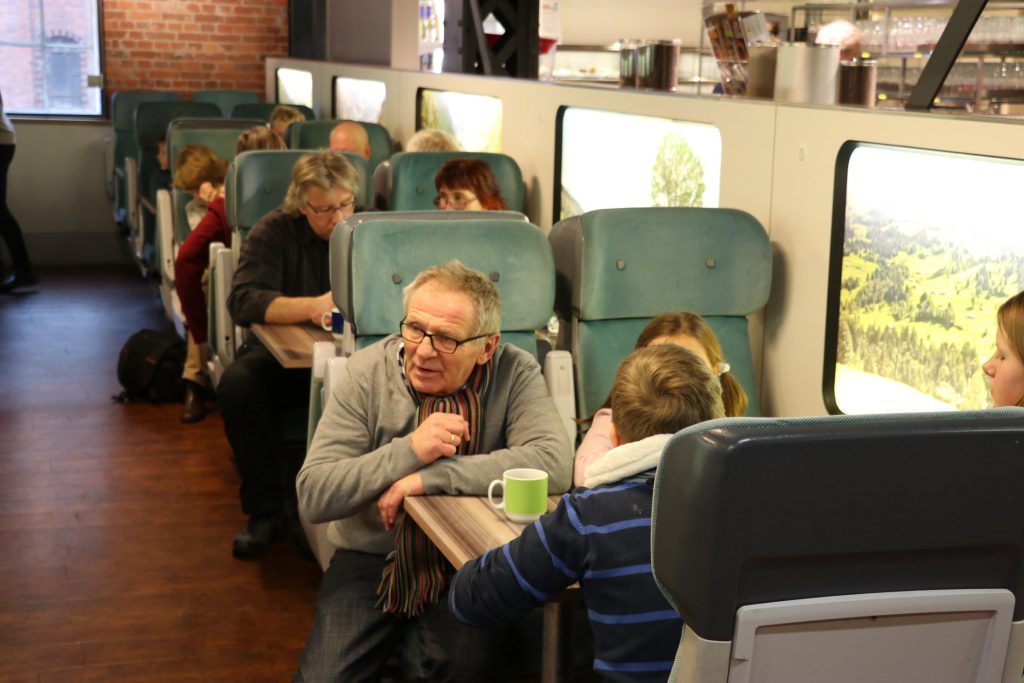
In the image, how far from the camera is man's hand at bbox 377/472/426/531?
2396 mm

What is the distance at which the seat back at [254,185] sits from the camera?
4746 millimetres

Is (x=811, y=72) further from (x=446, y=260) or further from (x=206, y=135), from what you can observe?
(x=206, y=135)

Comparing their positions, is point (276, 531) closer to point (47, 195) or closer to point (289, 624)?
point (289, 624)

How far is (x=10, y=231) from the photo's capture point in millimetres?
→ 8258

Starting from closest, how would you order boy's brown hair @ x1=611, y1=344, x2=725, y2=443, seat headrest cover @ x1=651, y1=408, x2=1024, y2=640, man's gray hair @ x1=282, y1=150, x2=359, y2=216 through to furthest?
seat headrest cover @ x1=651, y1=408, x2=1024, y2=640
boy's brown hair @ x1=611, y1=344, x2=725, y2=443
man's gray hair @ x1=282, y1=150, x2=359, y2=216

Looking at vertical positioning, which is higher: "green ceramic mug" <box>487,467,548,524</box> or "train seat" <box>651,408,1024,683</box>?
"train seat" <box>651,408,1024,683</box>

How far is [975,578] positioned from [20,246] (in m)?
7.95

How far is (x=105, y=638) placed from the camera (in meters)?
3.34

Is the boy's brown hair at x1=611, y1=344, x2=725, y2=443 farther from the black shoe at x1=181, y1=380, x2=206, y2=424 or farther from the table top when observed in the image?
the black shoe at x1=181, y1=380, x2=206, y2=424

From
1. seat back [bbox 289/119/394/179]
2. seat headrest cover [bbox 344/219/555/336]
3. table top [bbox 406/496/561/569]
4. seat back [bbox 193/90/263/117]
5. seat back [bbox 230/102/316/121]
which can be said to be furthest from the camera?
seat back [bbox 193/90/263/117]

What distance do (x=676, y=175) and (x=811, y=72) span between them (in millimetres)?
686

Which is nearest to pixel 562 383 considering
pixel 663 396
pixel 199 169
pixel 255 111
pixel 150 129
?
pixel 663 396

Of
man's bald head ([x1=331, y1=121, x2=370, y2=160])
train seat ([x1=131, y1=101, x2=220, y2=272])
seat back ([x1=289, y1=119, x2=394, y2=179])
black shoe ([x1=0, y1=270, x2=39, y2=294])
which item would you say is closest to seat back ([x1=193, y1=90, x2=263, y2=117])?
train seat ([x1=131, y1=101, x2=220, y2=272])

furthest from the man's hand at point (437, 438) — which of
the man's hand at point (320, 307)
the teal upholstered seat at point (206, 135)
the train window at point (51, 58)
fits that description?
the train window at point (51, 58)
